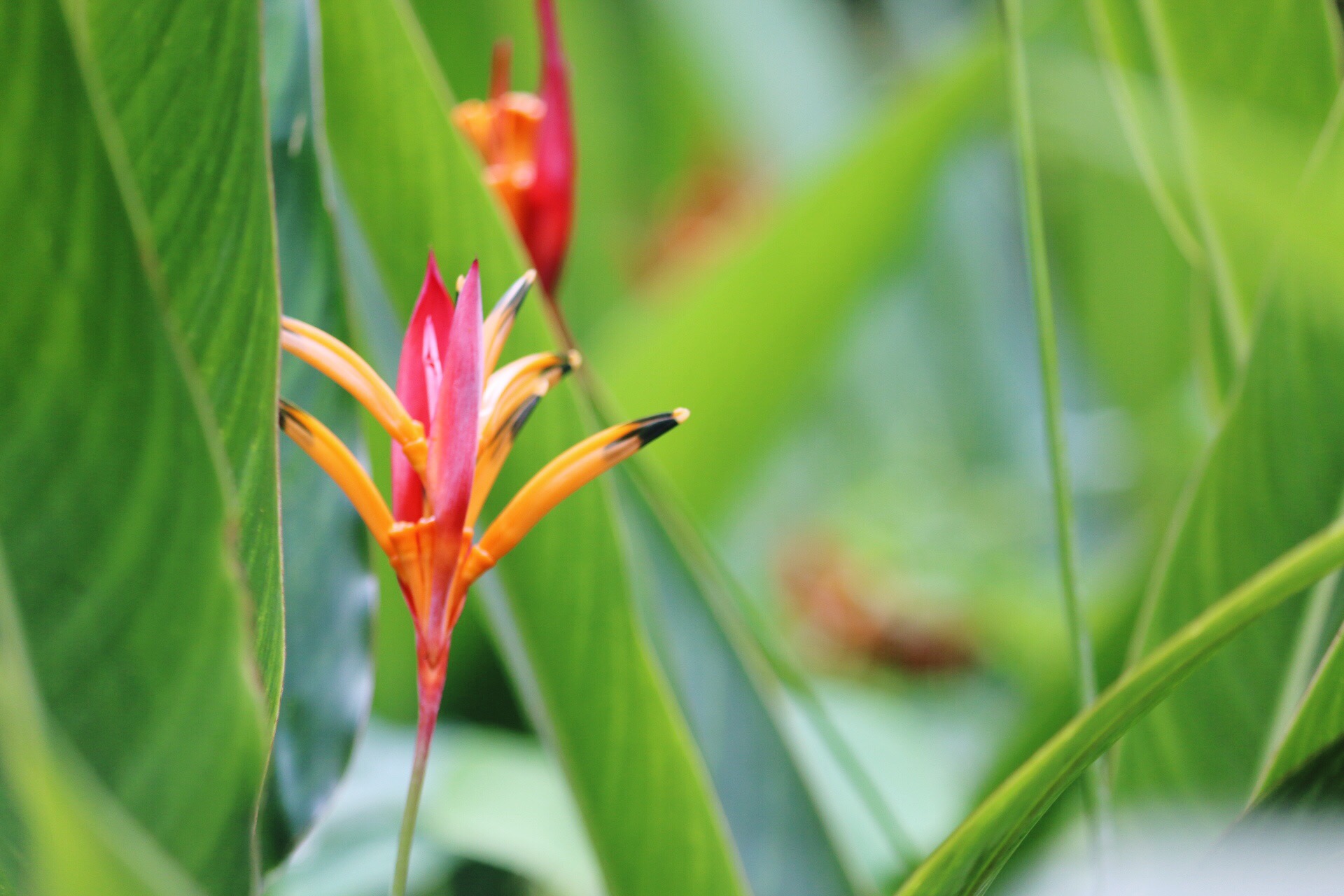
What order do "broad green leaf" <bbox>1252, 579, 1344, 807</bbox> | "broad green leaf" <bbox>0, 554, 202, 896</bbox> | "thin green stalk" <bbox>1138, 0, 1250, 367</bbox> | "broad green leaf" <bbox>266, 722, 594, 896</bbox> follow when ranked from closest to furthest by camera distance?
"broad green leaf" <bbox>0, 554, 202, 896</bbox> → "broad green leaf" <bbox>1252, 579, 1344, 807</bbox> → "thin green stalk" <bbox>1138, 0, 1250, 367</bbox> → "broad green leaf" <bbox>266, 722, 594, 896</bbox>

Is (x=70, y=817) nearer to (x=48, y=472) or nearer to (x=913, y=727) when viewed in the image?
(x=48, y=472)

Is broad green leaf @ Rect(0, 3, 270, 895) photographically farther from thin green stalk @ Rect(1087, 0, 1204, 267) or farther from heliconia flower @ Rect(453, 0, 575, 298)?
thin green stalk @ Rect(1087, 0, 1204, 267)

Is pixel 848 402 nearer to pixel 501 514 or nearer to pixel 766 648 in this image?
pixel 766 648

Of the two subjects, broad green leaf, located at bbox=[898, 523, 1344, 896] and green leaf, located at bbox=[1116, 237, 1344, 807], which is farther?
green leaf, located at bbox=[1116, 237, 1344, 807]

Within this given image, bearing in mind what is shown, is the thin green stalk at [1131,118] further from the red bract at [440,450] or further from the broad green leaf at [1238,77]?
the red bract at [440,450]

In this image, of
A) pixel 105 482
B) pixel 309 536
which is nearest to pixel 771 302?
pixel 309 536

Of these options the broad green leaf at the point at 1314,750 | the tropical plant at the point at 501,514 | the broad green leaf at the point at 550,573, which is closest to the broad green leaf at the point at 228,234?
the tropical plant at the point at 501,514

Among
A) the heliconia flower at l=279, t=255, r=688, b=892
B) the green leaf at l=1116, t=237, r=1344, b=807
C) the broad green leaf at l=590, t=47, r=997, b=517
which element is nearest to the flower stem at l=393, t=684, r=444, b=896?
the heliconia flower at l=279, t=255, r=688, b=892

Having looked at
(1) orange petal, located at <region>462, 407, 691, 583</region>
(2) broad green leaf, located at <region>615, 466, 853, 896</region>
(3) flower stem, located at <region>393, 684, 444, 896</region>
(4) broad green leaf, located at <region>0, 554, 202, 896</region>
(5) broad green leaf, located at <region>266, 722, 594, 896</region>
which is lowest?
(5) broad green leaf, located at <region>266, 722, 594, 896</region>
